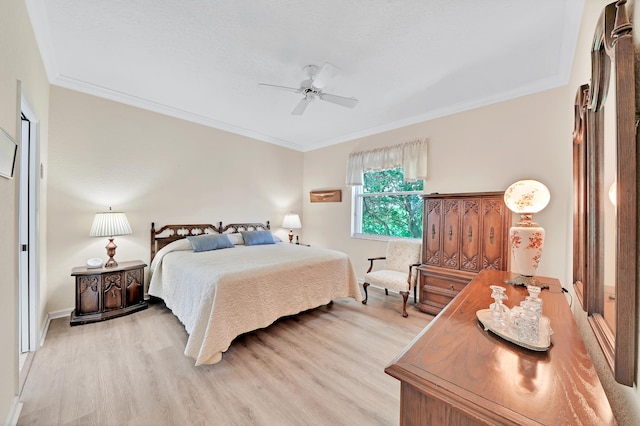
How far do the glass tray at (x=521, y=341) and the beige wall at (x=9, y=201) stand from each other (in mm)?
2448

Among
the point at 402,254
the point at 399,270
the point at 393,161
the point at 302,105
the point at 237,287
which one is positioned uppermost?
the point at 302,105

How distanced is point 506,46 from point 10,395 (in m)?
4.39

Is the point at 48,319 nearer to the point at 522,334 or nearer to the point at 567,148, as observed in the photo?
the point at 522,334

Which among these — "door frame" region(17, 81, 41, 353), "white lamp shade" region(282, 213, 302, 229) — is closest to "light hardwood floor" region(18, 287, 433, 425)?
"door frame" region(17, 81, 41, 353)

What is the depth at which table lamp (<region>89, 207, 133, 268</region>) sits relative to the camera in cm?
306

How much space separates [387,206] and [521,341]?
3572 millimetres

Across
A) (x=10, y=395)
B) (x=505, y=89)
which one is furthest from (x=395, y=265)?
(x=10, y=395)

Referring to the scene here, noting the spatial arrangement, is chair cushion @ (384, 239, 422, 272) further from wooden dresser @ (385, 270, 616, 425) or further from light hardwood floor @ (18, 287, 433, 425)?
wooden dresser @ (385, 270, 616, 425)

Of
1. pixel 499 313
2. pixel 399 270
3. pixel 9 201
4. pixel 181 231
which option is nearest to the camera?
pixel 499 313

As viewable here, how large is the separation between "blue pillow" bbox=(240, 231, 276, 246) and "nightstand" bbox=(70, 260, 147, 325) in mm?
1482

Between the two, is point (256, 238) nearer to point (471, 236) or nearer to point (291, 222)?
point (291, 222)

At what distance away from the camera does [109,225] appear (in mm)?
3102

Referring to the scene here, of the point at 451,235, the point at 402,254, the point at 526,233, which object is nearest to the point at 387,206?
the point at 402,254

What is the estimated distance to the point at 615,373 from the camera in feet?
2.43
